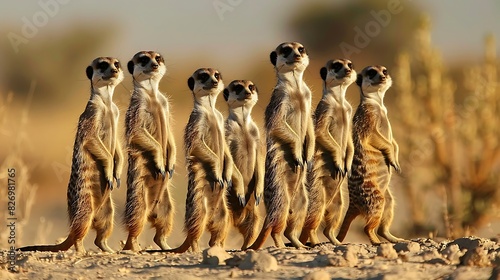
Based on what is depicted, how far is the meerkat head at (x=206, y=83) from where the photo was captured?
382 inches

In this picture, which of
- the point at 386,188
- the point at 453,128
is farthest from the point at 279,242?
the point at 453,128

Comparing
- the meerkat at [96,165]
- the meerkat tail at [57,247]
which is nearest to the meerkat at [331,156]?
the meerkat at [96,165]

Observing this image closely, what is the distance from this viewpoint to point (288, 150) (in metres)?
9.61

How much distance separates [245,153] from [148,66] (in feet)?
3.19

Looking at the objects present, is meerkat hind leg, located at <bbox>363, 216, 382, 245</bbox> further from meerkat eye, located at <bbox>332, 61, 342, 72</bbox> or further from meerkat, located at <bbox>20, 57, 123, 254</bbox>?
meerkat, located at <bbox>20, 57, 123, 254</bbox>

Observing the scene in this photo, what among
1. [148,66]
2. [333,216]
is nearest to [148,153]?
[148,66]

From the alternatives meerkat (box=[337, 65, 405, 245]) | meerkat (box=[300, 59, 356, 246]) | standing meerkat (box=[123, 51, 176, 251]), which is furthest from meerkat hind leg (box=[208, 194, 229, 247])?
meerkat (box=[337, 65, 405, 245])

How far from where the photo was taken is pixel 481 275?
8.03m

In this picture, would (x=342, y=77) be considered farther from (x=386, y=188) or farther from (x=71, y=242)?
(x=71, y=242)

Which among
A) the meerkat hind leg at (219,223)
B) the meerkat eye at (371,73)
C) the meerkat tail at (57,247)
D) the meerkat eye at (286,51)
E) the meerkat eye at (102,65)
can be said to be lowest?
the meerkat tail at (57,247)

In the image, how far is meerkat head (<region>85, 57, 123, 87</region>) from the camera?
954 centimetres

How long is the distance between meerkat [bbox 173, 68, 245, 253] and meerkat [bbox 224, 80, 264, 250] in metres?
0.14

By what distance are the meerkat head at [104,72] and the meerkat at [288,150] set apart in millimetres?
1154

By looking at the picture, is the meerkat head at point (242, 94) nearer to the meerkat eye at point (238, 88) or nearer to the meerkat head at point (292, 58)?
the meerkat eye at point (238, 88)
